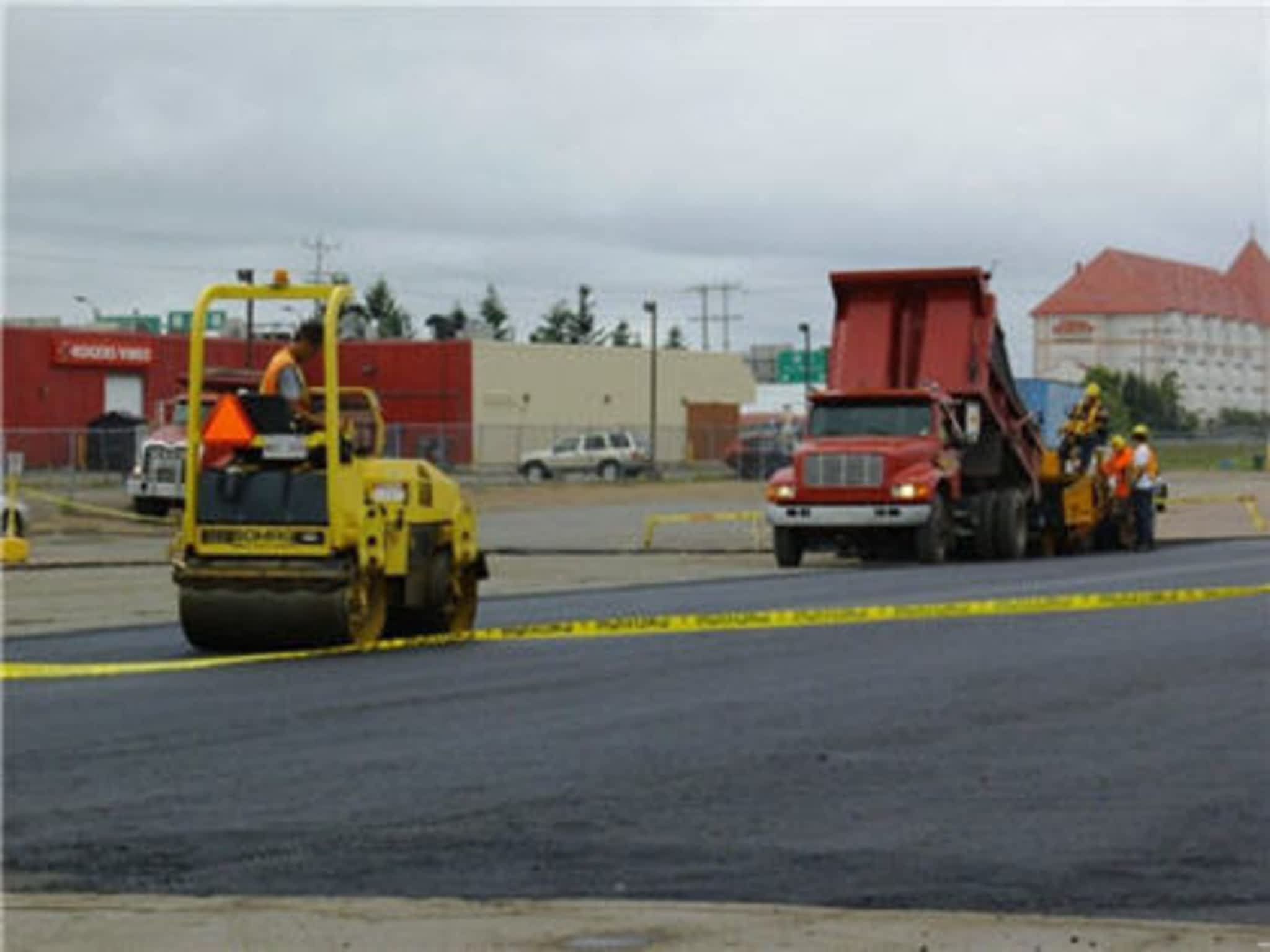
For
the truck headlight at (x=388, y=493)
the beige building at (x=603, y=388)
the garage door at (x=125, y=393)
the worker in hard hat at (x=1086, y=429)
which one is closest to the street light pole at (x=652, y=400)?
the beige building at (x=603, y=388)

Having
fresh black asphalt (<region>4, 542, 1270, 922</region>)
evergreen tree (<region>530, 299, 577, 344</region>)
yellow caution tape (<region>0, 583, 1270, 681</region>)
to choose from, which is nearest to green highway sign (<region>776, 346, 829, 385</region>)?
evergreen tree (<region>530, 299, 577, 344</region>)

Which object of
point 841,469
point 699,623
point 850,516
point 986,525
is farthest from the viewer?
point 986,525

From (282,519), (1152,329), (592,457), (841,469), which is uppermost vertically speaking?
(1152,329)

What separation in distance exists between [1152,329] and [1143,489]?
405 ft

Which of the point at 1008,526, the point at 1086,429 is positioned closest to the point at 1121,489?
the point at 1086,429

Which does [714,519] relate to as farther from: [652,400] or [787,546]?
[652,400]

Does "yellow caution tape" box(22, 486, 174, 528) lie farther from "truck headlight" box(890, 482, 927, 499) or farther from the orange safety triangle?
the orange safety triangle

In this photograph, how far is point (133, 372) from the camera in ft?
253

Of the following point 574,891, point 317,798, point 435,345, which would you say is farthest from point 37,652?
point 435,345

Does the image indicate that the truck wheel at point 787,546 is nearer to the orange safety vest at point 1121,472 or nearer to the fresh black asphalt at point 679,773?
the orange safety vest at point 1121,472

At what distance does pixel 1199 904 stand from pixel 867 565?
2312 cm

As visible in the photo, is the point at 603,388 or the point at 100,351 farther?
the point at 603,388

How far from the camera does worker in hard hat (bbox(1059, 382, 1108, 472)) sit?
35906 millimetres

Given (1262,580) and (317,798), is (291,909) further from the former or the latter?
(1262,580)
